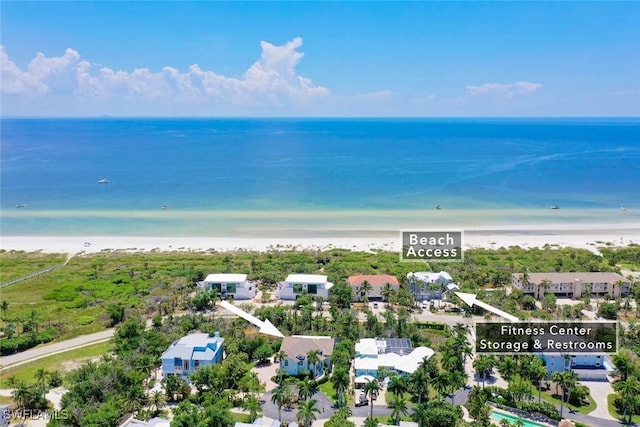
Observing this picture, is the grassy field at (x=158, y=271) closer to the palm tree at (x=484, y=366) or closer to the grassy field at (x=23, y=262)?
the grassy field at (x=23, y=262)

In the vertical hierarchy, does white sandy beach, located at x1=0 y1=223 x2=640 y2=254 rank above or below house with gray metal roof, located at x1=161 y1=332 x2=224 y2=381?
above

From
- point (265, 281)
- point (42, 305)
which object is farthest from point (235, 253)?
point (42, 305)

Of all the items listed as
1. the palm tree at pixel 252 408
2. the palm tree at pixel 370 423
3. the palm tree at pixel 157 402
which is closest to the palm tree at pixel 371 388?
the palm tree at pixel 370 423

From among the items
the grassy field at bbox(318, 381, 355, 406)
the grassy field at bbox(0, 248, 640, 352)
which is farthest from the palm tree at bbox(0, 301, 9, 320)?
the grassy field at bbox(318, 381, 355, 406)

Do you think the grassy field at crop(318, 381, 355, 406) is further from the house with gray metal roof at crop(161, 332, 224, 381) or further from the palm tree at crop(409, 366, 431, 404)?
the house with gray metal roof at crop(161, 332, 224, 381)

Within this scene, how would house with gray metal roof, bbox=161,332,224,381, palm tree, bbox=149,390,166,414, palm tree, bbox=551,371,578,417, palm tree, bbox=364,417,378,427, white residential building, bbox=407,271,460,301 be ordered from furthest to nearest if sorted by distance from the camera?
white residential building, bbox=407,271,460,301 < house with gray metal roof, bbox=161,332,224,381 < palm tree, bbox=551,371,578,417 < palm tree, bbox=149,390,166,414 < palm tree, bbox=364,417,378,427
